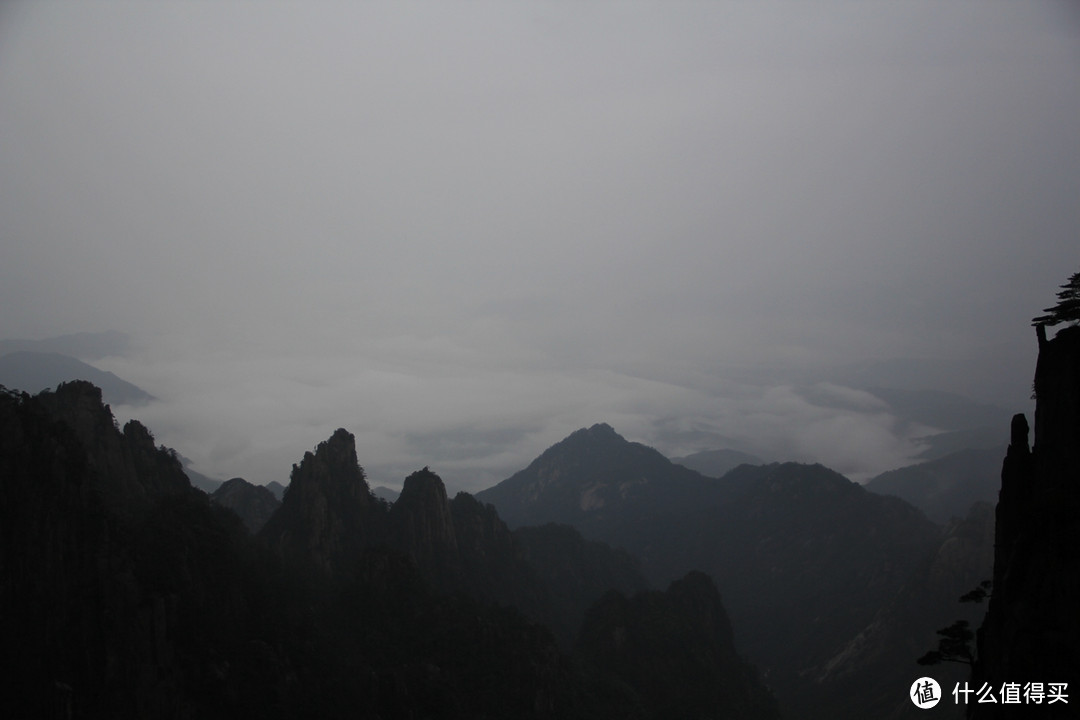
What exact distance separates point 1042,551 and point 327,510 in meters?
112

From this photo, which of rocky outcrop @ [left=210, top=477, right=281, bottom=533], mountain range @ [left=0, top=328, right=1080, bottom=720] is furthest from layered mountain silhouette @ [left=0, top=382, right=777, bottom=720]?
rocky outcrop @ [left=210, top=477, right=281, bottom=533]

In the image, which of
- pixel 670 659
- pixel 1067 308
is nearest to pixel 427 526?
pixel 670 659

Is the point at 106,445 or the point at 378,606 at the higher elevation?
the point at 106,445

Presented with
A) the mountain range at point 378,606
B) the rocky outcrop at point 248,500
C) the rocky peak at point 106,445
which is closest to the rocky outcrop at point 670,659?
the mountain range at point 378,606

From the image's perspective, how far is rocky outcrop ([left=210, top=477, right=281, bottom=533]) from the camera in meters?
167

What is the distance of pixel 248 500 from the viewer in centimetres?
17075

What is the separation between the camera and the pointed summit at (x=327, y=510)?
135625mm

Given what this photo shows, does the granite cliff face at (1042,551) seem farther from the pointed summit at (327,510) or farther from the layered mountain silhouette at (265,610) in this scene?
the pointed summit at (327,510)

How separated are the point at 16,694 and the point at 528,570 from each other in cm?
11658

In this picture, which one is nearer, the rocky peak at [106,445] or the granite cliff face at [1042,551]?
the granite cliff face at [1042,551]

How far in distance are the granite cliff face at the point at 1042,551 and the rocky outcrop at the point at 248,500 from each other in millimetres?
137366

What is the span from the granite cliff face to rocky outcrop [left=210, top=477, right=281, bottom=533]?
137366 mm

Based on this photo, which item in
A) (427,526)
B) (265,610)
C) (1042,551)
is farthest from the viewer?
(427,526)

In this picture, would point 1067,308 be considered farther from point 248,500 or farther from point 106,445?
point 248,500
